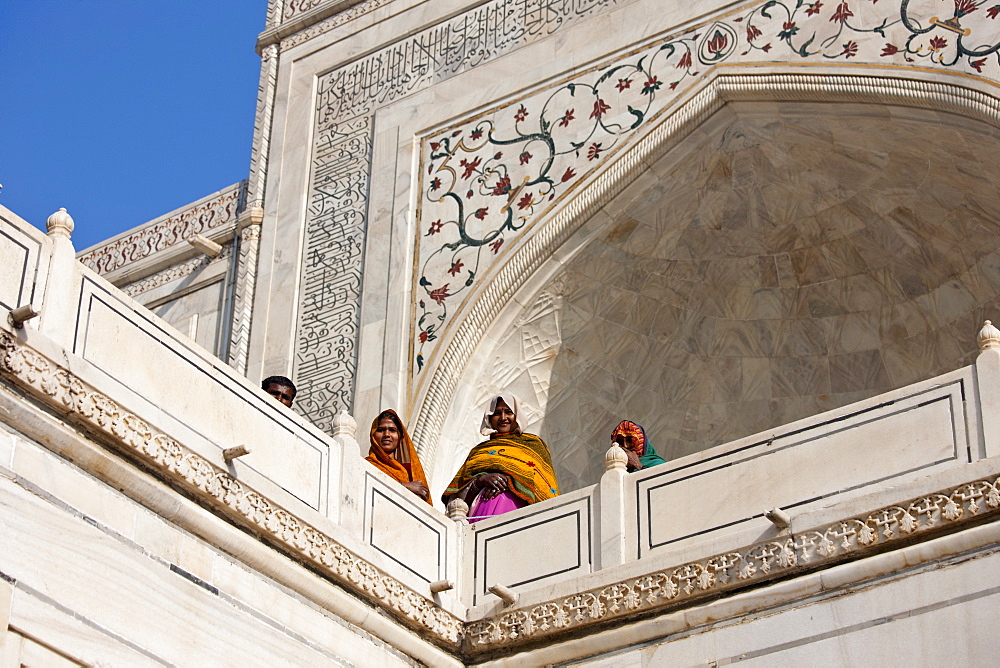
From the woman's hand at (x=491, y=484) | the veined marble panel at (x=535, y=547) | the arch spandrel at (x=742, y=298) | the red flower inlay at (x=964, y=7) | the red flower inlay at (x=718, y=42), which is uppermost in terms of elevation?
the red flower inlay at (x=718, y=42)

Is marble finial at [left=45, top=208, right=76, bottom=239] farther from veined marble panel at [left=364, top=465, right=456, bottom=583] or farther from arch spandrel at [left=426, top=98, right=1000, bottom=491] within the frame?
arch spandrel at [left=426, top=98, right=1000, bottom=491]

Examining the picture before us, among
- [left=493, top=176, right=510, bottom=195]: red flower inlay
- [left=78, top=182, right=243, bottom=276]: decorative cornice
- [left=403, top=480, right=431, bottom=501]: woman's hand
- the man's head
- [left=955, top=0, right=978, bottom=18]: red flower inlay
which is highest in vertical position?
[left=78, top=182, right=243, bottom=276]: decorative cornice

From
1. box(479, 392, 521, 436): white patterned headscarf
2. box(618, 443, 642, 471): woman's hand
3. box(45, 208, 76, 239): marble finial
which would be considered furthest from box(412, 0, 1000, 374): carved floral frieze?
box(45, 208, 76, 239): marble finial

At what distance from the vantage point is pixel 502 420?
6895 millimetres

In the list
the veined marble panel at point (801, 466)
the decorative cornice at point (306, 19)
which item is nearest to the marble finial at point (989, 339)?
the veined marble panel at point (801, 466)

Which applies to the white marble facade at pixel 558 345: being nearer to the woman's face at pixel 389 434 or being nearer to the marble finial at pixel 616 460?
the marble finial at pixel 616 460

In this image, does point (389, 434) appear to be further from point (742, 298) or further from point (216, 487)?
point (742, 298)

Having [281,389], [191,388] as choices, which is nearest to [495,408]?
[281,389]

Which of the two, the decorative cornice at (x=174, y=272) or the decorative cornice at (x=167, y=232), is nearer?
the decorative cornice at (x=174, y=272)

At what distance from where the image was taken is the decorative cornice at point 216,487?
4766mm

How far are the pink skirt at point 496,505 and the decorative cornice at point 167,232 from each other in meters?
3.11

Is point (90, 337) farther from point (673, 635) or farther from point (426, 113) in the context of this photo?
point (426, 113)

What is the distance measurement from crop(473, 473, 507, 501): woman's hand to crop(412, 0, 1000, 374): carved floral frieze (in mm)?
1301

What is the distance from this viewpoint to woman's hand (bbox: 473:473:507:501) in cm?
648
